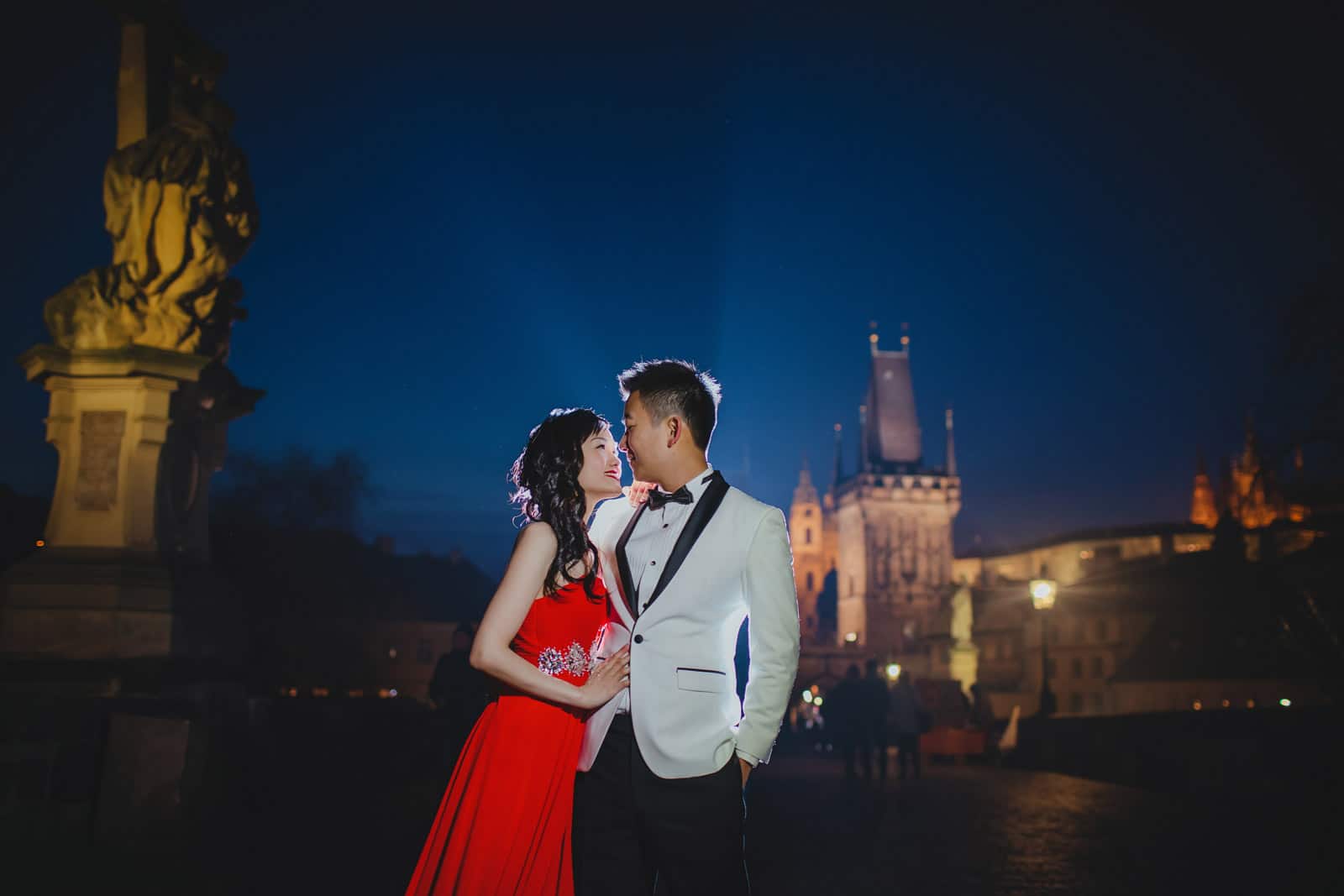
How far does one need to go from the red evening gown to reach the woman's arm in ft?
0.38

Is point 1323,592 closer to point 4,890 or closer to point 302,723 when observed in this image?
point 302,723

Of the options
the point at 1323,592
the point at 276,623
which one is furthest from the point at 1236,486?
the point at 1323,592

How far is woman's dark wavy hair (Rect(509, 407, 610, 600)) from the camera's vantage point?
3.76m

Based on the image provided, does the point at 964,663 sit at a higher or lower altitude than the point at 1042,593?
lower

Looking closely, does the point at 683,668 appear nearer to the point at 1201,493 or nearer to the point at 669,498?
the point at 669,498

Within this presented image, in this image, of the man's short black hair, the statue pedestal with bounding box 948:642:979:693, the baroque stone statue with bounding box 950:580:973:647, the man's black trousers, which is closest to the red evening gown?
the man's black trousers

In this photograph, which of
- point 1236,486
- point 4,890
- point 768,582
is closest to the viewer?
point 768,582

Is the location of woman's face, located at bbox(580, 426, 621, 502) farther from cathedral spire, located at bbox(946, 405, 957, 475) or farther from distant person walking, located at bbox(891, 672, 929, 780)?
cathedral spire, located at bbox(946, 405, 957, 475)

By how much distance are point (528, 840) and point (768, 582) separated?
1.12m

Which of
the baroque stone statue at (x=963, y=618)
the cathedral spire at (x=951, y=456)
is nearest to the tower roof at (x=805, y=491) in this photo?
the cathedral spire at (x=951, y=456)

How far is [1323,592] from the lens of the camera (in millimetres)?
17516

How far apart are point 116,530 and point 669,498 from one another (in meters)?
7.10

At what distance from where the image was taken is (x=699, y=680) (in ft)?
11.3

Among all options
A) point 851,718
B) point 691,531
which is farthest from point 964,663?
point 691,531
